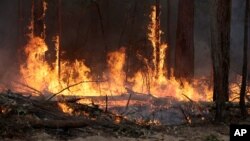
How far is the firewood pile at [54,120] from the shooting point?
9.21 metres

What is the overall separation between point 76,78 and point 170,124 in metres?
13.3

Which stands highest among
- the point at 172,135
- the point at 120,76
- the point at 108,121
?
the point at 120,76

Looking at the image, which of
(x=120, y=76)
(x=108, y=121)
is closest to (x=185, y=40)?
(x=120, y=76)

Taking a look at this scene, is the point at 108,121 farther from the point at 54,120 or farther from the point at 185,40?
the point at 185,40

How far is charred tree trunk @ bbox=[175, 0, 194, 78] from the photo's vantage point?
20.0 m

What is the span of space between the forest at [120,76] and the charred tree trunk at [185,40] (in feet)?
0.15

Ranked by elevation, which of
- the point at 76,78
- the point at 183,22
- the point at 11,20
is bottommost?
the point at 76,78

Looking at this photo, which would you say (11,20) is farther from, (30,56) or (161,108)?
(161,108)

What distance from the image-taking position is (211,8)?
38.9ft

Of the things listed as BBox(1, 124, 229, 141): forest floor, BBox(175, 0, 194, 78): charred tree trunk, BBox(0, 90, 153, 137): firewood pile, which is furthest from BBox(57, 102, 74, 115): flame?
BBox(175, 0, 194, 78): charred tree trunk

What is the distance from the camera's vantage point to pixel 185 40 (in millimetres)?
19953

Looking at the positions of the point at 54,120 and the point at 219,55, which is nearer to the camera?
the point at 54,120

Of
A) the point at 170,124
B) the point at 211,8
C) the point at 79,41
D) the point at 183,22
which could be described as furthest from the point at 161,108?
the point at 79,41

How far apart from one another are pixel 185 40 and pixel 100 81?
7.25 metres
